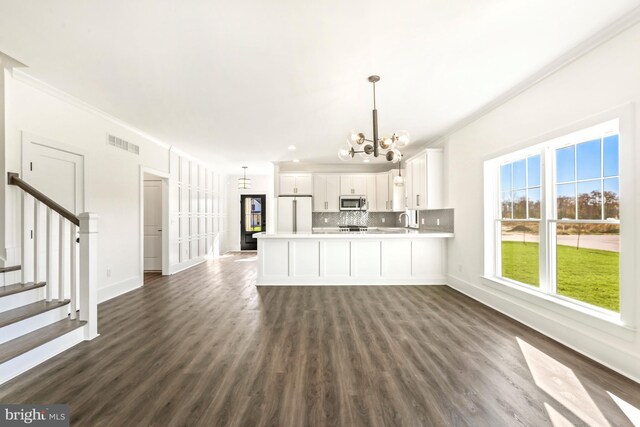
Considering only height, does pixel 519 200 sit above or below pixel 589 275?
above

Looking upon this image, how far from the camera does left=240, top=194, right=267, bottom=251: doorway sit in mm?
10016

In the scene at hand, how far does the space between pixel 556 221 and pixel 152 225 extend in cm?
737

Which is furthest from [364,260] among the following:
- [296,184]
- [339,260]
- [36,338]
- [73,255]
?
[36,338]

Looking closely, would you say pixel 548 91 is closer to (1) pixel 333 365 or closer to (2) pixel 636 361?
(2) pixel 636 361

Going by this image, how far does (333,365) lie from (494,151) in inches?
134

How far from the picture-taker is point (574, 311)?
2510 mm

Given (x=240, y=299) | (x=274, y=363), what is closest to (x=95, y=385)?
(x=274, y=363)

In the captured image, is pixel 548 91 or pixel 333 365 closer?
→ pixel 333 365

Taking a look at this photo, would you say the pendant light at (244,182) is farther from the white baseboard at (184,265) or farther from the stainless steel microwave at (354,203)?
the stainless steel microwave at (354,203)

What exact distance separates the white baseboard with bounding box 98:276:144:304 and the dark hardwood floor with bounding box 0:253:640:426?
813 mm

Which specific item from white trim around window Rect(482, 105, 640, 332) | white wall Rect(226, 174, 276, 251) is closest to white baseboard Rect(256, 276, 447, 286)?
white trim around window Rect(482, 105, 640, 332)

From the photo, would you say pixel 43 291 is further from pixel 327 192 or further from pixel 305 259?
pixel 327 192

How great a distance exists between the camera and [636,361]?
6.63 feet

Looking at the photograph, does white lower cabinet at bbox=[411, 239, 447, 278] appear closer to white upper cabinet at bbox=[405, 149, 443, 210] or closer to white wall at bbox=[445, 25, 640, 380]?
white wall at bbox=[445, 25, 640, 380]
